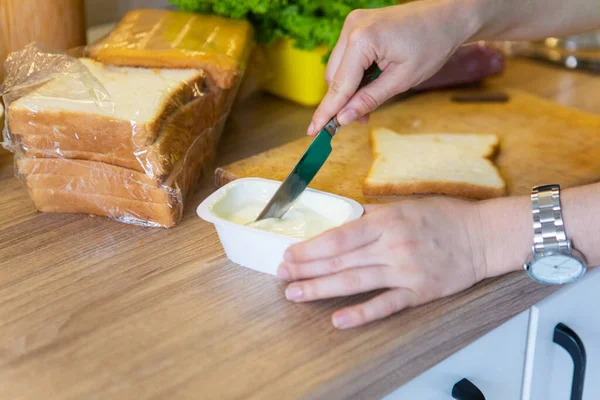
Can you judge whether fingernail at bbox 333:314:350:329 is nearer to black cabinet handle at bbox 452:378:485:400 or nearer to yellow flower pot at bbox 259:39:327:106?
black cabinet handle at bbox 452:378:485:400

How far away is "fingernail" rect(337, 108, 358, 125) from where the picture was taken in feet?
3.65

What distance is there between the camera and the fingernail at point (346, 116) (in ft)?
3.65

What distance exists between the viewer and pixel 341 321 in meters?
0.87

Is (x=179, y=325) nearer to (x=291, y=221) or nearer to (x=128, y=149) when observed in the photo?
(x=291, y=221)

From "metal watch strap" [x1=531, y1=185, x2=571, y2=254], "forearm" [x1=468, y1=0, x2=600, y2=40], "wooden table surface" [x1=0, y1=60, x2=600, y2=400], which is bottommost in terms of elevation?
"wooden table surface" [x1=0, y1=60, x2=600, y2=400]

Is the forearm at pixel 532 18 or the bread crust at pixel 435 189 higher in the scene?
the forearm at pixel 532 18

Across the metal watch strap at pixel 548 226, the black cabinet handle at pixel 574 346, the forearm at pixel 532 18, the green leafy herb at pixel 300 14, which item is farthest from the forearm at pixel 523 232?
the green leafy herb at pixel 300 14

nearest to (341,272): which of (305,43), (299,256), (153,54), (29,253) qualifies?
(299,256)

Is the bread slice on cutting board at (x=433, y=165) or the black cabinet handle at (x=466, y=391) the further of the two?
the bread slice on cutting board at (x=433, y=165)

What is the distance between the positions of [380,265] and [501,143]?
68 cm

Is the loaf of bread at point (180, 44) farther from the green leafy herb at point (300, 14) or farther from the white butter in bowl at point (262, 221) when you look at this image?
the white butter in bowl at point (262, 221)

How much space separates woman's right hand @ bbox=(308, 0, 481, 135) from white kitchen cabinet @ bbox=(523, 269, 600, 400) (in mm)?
454

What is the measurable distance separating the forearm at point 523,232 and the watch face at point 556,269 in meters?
0.02

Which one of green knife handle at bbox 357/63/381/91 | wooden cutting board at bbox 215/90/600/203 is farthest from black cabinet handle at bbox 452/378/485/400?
green knife handle at bbox 357/63/381/91
